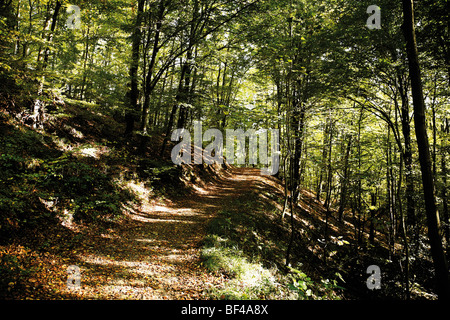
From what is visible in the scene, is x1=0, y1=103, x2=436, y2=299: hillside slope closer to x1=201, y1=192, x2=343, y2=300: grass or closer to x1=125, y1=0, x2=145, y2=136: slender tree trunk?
x1=201, y1=192, x2=343, y2=300: grass

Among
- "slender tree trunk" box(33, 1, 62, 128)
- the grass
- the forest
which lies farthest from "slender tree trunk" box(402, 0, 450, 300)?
"slender tree trunk" box(33, 1, 62, 128)

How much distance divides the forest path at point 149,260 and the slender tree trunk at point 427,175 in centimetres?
441

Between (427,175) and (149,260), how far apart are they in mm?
6580

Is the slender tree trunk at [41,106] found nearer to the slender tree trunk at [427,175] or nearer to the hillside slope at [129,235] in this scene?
the hillside slope at [129,235]

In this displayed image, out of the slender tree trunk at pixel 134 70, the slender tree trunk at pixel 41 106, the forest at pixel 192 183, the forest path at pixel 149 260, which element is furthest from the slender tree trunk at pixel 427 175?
the slender tree trunk at pixel 41 106

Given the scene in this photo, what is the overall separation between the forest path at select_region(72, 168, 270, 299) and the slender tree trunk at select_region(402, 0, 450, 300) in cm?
441

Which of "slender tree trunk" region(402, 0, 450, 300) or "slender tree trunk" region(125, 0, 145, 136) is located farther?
"slender tree trunk" region(125, 0, 145, 136)

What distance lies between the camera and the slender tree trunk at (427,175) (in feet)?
12.8

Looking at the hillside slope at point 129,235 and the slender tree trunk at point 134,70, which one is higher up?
the slender tree trunk at point 134,70

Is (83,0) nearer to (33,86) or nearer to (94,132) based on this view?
(33,86)

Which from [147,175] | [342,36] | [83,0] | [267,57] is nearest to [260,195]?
[147,175]

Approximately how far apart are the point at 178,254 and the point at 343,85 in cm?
990

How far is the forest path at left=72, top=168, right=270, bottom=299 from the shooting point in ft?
13.7

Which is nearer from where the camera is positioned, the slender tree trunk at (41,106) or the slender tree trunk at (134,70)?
the slender tree trunk at (41,106)
